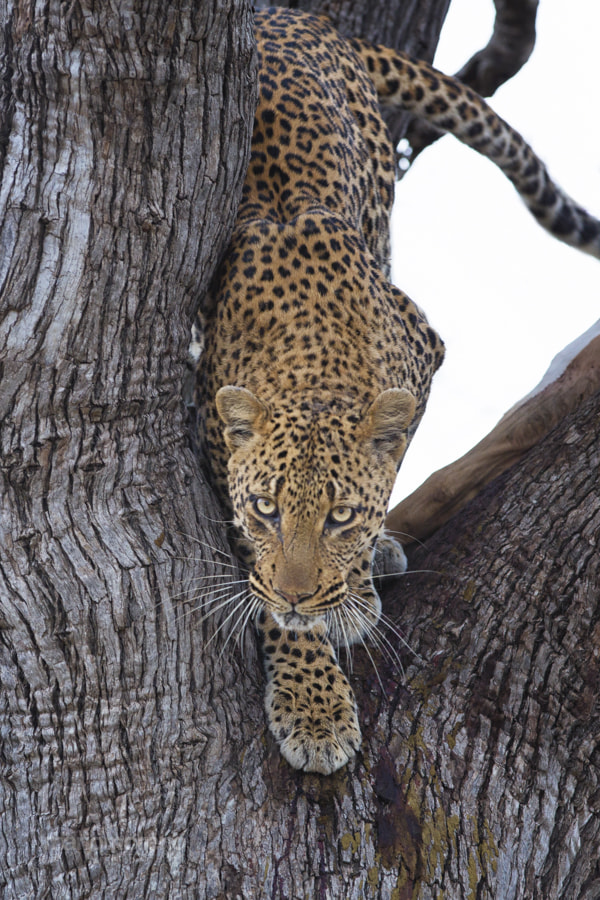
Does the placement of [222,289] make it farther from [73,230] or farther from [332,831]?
[332,831]

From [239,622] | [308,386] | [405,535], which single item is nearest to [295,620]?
[239,622]

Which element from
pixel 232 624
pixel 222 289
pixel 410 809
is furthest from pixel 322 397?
pixel 410 809

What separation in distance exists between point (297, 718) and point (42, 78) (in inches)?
106

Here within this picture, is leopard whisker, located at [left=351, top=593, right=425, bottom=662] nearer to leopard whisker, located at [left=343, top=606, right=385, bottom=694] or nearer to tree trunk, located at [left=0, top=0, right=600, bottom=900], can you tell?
leopard whisker, located at [left=343, top=606, right=385, bottom=694]

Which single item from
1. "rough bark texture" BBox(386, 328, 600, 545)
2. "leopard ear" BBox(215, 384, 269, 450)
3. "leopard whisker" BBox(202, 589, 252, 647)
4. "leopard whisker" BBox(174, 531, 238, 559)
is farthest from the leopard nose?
"rough bark texture" BBox(386, 328, 600, 545)

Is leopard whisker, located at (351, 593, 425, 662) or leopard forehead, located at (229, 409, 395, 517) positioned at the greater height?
leopard forehead, located at (229, 409, 395, 517)

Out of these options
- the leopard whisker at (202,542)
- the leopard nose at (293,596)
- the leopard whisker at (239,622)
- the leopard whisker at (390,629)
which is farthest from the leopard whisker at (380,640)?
the leopard whisker at (202,542)

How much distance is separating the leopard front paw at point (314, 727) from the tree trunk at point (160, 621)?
0.23 ft

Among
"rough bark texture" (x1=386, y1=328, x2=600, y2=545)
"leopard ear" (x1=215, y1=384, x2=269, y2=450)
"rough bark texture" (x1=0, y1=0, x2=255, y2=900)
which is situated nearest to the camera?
"rough bark texture" (x1=0, y1=0, x2=255, y2=900)

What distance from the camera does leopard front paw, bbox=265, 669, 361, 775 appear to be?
3842 mm

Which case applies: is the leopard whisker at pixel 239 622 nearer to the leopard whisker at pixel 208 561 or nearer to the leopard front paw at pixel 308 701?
the leopard whisker at pixel 208 561

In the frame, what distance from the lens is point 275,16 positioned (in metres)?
5.86

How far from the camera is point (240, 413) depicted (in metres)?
4.30

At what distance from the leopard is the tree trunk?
261 millimetres
